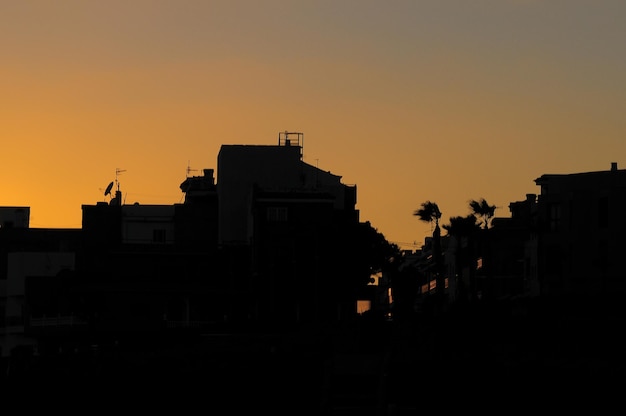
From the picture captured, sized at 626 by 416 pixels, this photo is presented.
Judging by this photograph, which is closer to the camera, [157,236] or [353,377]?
[353,377]

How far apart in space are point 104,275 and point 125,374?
200 feet

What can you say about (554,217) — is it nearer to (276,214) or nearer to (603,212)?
(603,212)

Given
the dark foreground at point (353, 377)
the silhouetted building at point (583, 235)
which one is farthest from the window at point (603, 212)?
the dark foreground at point (353, 377)

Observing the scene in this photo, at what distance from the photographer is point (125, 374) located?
153 feet

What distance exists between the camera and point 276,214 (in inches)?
3890

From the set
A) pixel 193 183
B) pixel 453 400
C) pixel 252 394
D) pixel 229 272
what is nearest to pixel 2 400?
pixel 252 394

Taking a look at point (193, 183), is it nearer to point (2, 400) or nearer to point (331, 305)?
point (331, 305)

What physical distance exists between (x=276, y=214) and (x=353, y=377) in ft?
225

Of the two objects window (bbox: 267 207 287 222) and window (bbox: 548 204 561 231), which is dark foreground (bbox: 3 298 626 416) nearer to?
window (bbox: 548 204 561 231)

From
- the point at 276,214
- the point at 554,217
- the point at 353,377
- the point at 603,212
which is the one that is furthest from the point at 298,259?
the point at 353,377

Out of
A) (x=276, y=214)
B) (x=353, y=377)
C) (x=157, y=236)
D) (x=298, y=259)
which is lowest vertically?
(x=353, y=377)

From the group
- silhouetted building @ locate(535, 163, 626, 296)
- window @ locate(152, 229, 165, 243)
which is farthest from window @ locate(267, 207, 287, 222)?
window @ locate(152, 229, 165, 243)

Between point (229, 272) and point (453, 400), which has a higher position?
point (229, 272)

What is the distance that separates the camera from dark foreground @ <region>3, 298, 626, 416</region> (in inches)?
1228
